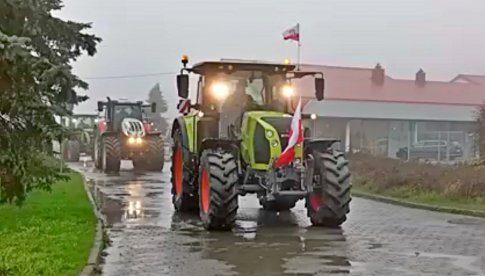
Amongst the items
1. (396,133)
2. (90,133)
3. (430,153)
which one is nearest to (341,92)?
(396,133)

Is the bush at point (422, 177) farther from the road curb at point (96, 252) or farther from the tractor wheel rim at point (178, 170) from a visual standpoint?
the road curb at point (96, 252)

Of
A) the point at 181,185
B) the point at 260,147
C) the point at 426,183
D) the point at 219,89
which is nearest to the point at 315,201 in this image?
the point at 260,147

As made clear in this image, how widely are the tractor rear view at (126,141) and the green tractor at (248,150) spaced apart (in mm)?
15556

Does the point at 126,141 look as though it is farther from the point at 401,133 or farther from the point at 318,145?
the point at 401,133

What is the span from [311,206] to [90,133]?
Result: 1152 inches

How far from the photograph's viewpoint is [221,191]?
13.6 meters

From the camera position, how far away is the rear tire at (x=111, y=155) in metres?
31.9

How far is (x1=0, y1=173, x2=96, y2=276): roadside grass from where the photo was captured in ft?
30.8

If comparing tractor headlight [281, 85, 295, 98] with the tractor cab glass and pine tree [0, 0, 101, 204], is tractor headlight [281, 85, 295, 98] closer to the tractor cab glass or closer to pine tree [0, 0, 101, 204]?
pine tree [0, 0, 101, 204]

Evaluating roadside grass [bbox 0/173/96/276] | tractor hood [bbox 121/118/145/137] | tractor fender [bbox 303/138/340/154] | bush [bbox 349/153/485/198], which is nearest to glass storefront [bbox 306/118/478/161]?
tractor hood [bbox 121/118/145/137]

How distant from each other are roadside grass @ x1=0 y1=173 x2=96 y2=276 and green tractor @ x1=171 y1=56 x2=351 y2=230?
216 cm

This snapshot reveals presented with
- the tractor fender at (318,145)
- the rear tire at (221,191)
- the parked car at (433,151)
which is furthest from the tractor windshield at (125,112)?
the rear tire at (221,191)

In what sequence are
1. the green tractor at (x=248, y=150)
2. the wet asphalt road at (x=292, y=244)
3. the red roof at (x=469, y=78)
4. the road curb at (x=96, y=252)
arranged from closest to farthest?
the road curb at (x=96, y=252) → the wet asphalt road at (x=292, y=244) → the green tractor at (x=248, y=150) → the red roof at (x=469, y=78)

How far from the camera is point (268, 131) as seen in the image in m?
14.4
